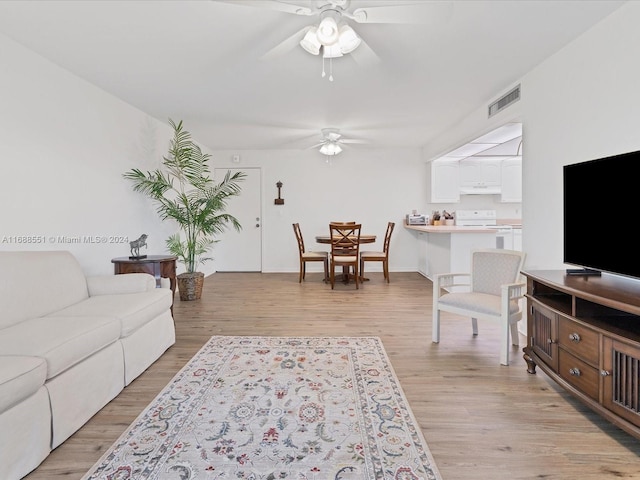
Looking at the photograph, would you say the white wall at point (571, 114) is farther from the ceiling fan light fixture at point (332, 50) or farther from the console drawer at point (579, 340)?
the ceiling fan light fixture at point (332, 50)

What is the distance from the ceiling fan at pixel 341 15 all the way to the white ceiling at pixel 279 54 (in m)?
0.02

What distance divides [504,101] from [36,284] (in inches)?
169

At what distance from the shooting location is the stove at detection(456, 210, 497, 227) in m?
6.35

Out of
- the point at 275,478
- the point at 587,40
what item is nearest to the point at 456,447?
the point at 275,478

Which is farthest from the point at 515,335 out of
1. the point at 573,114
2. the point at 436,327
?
the point at 573,114

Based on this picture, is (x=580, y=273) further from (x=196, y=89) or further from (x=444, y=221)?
(x=444, y=221)

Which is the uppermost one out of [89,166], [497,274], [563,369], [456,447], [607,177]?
[89,166]

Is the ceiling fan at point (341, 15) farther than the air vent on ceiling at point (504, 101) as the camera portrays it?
No


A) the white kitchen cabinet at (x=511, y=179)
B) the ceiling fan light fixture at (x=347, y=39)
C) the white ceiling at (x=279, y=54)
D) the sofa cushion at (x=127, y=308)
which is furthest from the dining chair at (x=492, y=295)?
the white kitchen cabinet at (x=511, y=179)

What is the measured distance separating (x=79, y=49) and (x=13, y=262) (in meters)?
1.63

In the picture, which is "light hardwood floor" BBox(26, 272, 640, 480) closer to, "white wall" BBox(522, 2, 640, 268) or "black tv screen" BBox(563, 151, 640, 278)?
"black tv screen" BBox(563, 151, 640, 278)

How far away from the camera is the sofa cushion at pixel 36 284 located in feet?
6.80

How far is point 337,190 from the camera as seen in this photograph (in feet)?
21.9

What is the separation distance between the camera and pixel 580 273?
2.24 m
